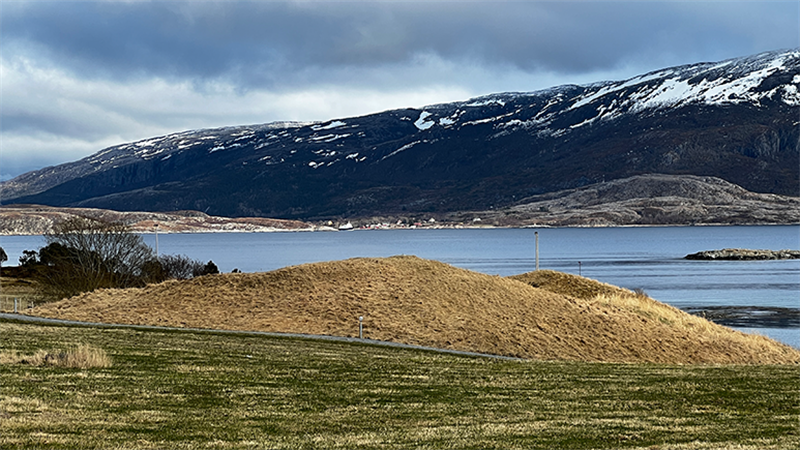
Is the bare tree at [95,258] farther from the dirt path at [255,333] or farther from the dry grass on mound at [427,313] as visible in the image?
the dirt path at [255,333]

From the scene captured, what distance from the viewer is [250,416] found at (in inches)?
542

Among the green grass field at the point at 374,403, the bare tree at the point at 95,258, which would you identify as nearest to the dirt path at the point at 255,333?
the green grass field at the point at 374,403

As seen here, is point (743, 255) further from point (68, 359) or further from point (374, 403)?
point (68, 359)

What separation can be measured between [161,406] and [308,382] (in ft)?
14.2

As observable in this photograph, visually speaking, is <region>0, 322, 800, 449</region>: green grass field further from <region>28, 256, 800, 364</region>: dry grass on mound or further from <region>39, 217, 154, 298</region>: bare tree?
<region>39, 217, 154, 298</region>: bare tree

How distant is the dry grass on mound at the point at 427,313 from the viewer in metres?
32.6

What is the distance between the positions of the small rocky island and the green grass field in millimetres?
118655

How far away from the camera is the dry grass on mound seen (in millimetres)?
32594

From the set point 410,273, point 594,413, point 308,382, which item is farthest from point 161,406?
point 410,273

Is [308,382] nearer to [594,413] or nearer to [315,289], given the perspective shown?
[594,413]

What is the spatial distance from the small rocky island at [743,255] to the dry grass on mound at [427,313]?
333ft

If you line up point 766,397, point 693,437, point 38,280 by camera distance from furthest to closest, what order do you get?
point 38,280
point 766,397
point 693,437

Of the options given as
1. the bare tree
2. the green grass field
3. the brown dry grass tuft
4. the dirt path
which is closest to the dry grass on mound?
the dirt path

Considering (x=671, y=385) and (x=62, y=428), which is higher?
(x=62, y=428)
